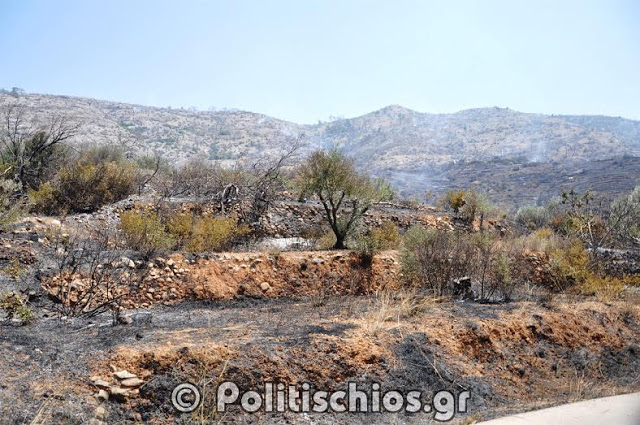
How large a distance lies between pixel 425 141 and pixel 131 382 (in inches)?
3750

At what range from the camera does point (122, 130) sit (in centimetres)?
6438

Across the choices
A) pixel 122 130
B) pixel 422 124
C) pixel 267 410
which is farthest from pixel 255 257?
pixel 422 124

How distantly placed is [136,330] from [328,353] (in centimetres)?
271

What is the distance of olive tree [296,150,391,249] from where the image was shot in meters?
13.4

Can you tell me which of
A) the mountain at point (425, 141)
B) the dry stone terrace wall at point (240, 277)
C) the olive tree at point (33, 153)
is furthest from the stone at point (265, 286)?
the mountain at point (425, 141)

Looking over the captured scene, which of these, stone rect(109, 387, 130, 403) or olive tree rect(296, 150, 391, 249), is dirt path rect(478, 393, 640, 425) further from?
olive tree rect(296, 150, 391, 249)

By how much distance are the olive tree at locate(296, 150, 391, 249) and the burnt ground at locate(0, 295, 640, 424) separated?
14.0 ft

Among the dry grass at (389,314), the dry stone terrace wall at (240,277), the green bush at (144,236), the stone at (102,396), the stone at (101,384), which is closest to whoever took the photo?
the stone at (102,396)

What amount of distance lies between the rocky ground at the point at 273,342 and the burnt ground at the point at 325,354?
0.07 feet

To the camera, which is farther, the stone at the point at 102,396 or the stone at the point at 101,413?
the stone at the point at 102,396

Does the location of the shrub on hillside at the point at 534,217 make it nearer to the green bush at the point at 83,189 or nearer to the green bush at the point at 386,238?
the green bush at the point at 386,238

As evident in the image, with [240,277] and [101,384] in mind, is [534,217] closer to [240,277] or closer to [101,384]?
[240,277]

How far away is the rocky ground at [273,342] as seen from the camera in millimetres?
5105

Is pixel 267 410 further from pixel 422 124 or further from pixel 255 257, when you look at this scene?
pixel 422 124
